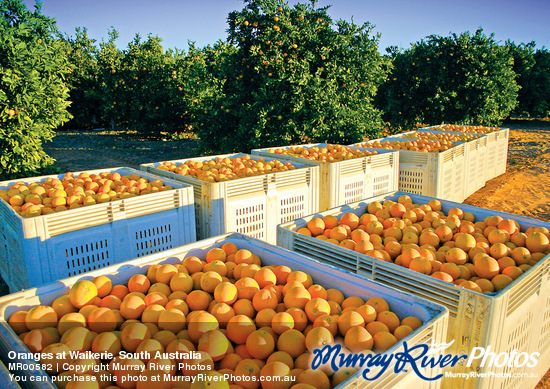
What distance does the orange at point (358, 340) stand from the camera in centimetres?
188

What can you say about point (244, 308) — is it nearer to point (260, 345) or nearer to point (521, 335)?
point (260, 345)

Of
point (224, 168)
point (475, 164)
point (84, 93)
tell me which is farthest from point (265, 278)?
point (84, 93)

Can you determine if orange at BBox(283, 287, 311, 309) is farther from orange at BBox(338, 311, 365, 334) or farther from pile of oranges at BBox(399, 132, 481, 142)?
pile of oranges at BBox(399, 132, 481, 142)

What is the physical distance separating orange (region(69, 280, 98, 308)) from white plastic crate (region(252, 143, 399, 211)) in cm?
354

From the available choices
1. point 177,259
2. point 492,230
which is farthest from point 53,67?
point 492,230

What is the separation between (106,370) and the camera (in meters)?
1.77

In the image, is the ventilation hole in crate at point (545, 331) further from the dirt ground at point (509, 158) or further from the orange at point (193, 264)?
the orange at point (193, 264)

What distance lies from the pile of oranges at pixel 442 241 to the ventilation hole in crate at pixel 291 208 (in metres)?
1.12

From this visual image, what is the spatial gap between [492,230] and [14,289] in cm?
431

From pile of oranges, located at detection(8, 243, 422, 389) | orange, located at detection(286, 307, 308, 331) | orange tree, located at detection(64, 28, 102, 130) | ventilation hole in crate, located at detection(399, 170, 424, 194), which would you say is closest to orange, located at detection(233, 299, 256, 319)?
pile of oranges, located at detection(8, 243, 422, 389)

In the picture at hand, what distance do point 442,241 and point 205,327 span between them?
7.41 feet

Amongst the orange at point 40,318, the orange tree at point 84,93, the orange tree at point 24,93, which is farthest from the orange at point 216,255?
the orange tree at point 84,93

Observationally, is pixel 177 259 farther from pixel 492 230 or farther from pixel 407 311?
pixel 492 230

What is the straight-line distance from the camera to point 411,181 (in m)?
6.54
